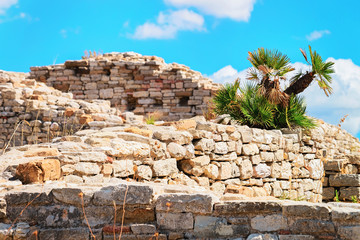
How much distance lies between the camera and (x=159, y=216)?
4039 millimetres

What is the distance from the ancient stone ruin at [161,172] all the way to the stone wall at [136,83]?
0.04 meters

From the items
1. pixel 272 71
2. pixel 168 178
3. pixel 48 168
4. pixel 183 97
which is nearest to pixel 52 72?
pixel 183 97

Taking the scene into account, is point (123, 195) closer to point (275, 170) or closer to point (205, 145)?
point (205, 145)

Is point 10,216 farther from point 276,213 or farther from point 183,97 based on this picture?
point 183,97

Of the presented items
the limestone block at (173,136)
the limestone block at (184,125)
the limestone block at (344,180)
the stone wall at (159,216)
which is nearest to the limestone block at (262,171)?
the limestone block at (184,125)

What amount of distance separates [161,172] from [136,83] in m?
8.86

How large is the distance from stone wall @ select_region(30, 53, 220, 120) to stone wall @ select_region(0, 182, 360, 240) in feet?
33.8

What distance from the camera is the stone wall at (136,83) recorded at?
1451cm

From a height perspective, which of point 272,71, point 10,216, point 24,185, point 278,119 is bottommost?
point 10,216

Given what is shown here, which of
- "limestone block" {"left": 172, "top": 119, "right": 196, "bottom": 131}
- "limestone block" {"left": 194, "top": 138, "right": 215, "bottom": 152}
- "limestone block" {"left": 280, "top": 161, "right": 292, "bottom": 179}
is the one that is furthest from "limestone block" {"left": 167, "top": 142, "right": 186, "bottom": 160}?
"limestone block" {"left": 280, "top": 161, "right": 292, "bottom": 179}

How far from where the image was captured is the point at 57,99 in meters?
10.7

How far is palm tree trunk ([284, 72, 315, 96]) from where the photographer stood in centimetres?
1059

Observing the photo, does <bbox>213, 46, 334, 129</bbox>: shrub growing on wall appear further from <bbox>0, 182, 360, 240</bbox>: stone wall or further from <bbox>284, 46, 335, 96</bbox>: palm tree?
<bbox>0, 182, 360, 240</bbox>: stone wall

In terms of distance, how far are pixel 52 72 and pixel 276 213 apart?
527 inches
